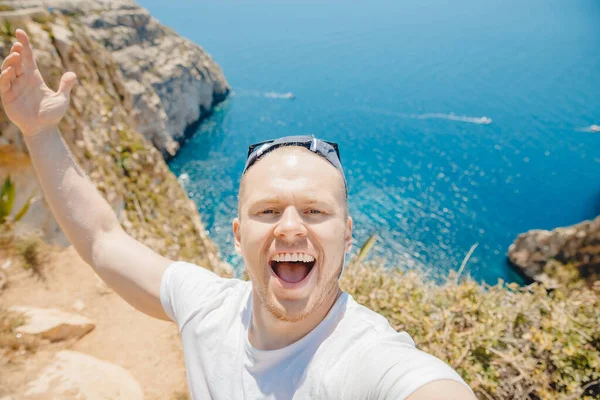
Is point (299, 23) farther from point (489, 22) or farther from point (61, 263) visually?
point (61, 263)

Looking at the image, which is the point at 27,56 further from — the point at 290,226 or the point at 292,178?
the point at 290,226

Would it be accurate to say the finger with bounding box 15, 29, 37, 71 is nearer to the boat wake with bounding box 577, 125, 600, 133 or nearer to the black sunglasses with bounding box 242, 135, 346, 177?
the black sunglasses with bounding box 242, 135, 346, 177

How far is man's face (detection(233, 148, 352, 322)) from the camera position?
1.98 metres

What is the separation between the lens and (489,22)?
126 meters

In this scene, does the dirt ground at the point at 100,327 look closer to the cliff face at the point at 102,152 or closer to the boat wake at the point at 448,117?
the cliff face at the point at 102,152

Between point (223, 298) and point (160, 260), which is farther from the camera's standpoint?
point (160, 260)

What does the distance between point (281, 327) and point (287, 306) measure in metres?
0.18

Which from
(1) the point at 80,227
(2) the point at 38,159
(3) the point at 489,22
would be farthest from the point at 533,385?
(3) the point at 489,22

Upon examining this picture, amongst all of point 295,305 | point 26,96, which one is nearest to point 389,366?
point 295,305

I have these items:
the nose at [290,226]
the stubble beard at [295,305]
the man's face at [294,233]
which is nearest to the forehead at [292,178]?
the man's face at [294,233]

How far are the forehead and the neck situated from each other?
57 cm

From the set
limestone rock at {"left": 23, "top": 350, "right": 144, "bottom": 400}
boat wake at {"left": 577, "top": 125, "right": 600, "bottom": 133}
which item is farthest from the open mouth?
boat wake at {"left": 577, "top": 125, "right": 600, "bottom": 133}

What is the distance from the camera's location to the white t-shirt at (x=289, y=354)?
5.76 ft

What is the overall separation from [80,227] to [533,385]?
5.18m
